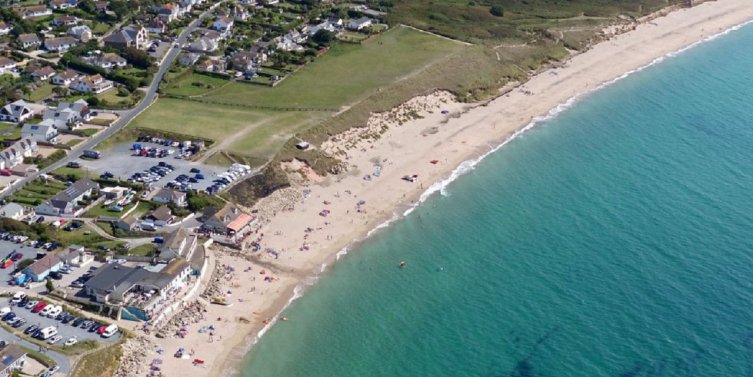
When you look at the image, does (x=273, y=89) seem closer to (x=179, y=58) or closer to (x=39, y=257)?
(x=179, y=58)

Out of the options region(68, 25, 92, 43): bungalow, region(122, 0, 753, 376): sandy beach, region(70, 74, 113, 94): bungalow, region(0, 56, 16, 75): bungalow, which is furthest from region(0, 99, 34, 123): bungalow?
region(122, 0, 753, 376): sandy beach

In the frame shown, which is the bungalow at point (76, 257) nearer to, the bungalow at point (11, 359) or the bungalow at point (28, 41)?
the bungalow at point (11, 359)

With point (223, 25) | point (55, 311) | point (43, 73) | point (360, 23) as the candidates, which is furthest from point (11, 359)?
point (360, 23)

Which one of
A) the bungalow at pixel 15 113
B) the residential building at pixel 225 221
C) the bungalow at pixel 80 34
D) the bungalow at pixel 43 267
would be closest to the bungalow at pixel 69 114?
the bungalow at pixel 15 113

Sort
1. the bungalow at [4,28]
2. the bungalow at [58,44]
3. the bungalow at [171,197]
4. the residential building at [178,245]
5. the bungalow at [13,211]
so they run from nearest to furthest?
the residential building at [178,245]
the bungalow at [13,211]
the bungalow at [171,197]
the bungalow at [58,44]
the bungalow at [4,28]

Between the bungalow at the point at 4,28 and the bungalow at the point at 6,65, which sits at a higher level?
the bungalow at the point at 4,28

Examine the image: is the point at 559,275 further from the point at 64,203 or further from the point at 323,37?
the point at 323,37

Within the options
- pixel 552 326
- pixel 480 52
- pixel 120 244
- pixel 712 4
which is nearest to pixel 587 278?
pixel 552 326
